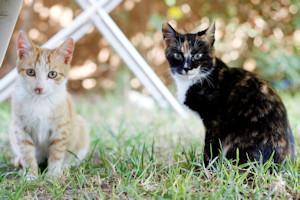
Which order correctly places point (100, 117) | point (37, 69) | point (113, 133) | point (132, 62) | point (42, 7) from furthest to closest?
point (42, 7) → point (100, 117) → point (132, 62) → point (113, 133) → point (37, 69)

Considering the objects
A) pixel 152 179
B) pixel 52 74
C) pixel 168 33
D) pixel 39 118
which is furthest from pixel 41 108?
pixel 168 33

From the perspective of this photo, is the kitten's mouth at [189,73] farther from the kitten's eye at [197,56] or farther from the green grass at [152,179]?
the green grass at [152,179]

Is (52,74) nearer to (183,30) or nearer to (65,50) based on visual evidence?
(65,50)

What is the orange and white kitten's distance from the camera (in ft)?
9.30

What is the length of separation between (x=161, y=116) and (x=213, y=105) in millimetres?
1976

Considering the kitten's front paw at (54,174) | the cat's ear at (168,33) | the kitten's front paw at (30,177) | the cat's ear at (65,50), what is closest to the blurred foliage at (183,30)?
the cat's ear at (168,33)

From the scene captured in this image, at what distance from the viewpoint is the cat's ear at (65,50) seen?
2.91m

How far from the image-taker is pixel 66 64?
2.96 metres

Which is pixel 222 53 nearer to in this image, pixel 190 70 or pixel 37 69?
pixel 190 70

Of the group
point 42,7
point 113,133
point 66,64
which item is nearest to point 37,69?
point 66,64

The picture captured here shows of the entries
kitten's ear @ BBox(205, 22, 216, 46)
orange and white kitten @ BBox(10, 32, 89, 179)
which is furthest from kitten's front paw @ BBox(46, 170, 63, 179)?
kitten's ear @ BBox(205, 22, 216, 46)

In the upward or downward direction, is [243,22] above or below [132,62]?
below

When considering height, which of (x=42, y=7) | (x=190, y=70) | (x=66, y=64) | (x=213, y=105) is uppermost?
(x=42, y=7)

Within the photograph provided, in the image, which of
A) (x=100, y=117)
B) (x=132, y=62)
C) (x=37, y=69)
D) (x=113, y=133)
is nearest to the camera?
(x=37, y=69)
